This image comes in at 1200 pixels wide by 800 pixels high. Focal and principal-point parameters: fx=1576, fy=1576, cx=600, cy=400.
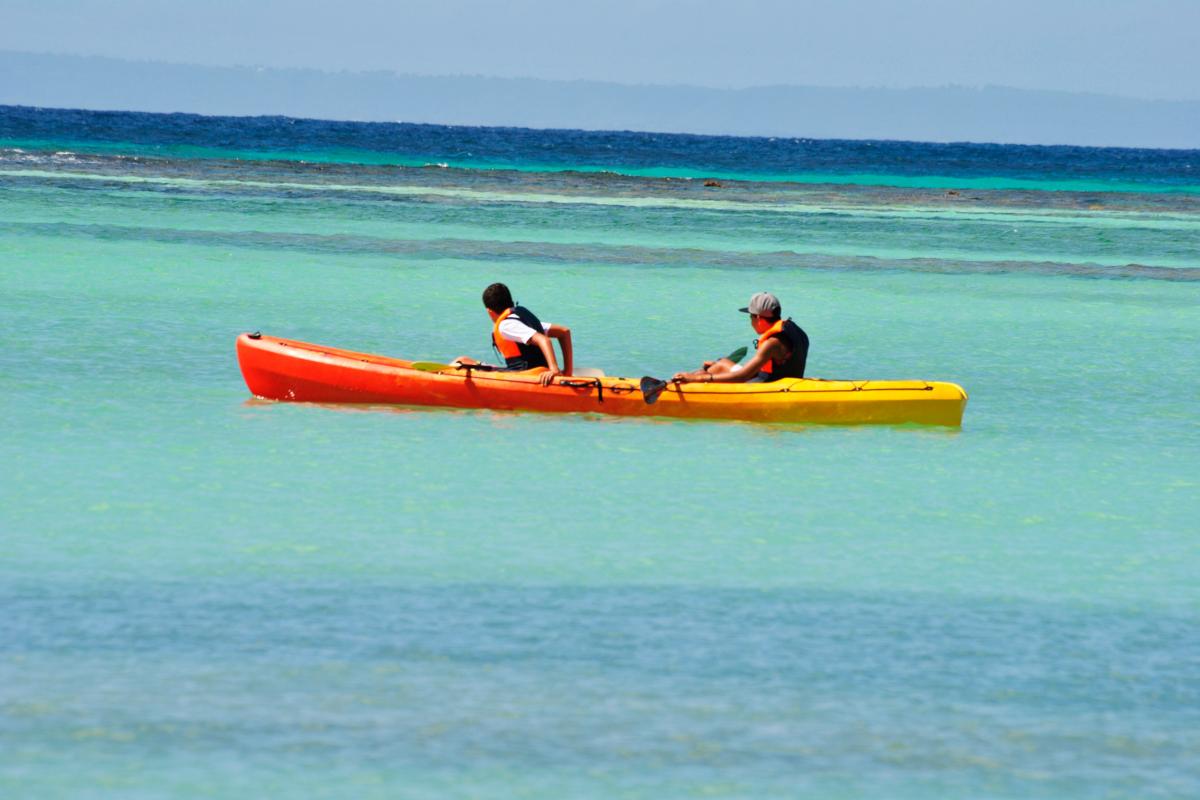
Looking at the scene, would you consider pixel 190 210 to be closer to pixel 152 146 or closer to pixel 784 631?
pixel 784 631

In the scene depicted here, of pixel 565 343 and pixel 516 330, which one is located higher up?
pixel 516 330

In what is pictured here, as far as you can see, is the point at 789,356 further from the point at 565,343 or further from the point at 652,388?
the point at 565,343

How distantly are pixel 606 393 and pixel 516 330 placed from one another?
87 cm

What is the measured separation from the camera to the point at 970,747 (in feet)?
19.4

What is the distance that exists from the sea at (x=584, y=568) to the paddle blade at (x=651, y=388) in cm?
23

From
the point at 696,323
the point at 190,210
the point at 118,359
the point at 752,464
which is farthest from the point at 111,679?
the point at 190,210

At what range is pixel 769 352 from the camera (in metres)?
12.0

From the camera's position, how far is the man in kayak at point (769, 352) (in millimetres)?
11969

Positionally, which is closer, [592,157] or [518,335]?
[518,335]

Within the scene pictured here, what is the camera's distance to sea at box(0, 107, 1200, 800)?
572 centimetres

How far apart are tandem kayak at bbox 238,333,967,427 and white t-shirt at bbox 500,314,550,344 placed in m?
0.29

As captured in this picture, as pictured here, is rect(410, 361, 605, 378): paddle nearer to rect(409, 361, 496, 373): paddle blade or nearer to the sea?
rect(409, 361, 496, 373): paddle blade

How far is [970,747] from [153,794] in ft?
9.71

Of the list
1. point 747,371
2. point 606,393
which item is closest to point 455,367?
point 606,393
